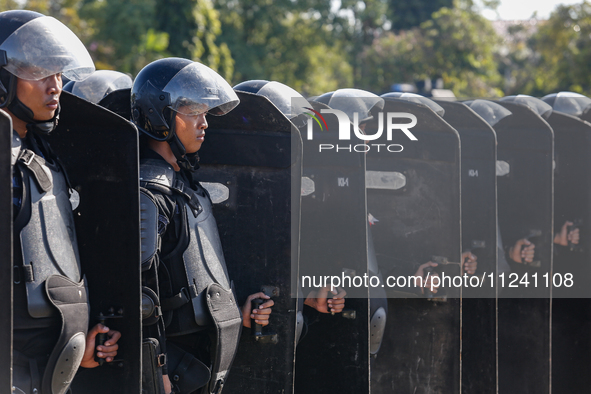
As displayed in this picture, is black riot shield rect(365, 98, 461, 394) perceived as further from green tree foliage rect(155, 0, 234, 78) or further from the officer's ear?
green tree foliage rect(155, 0, 234, 78)

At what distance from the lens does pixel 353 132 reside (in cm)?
415

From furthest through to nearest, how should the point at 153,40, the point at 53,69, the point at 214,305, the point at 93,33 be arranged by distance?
the point at 93,33
the point at 153,40
the point at 214,305
the point at 53,69

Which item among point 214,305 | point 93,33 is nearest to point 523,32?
point 93,33

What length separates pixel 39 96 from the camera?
94.1 inches

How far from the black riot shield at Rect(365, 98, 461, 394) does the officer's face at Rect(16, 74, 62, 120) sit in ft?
8.01

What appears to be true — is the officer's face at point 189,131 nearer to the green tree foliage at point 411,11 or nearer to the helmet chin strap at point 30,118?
the helmet chin strap at point 30,118

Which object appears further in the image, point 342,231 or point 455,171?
point 455,171

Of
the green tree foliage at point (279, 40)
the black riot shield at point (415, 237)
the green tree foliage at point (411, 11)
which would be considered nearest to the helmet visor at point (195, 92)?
the black riot shield at point (415, 237)

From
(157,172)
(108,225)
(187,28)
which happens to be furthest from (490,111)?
(187,28)

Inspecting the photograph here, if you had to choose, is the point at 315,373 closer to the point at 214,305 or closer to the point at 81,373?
the point at 214,305

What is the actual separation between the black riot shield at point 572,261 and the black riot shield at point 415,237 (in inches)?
54.0

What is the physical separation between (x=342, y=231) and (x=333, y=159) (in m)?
0.39

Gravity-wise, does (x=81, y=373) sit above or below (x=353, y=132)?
below

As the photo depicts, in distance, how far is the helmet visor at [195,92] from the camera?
3021 mm
